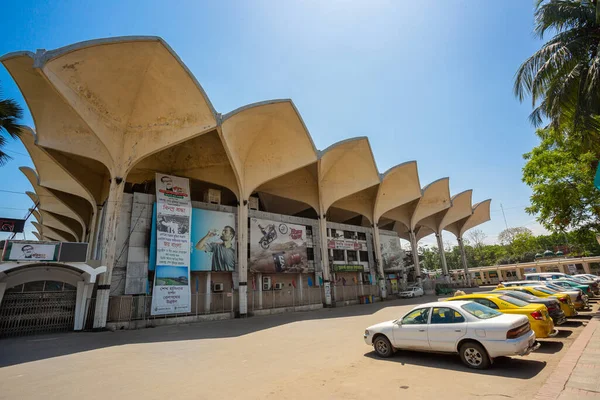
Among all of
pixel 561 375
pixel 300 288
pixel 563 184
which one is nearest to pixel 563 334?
pixel 561 375

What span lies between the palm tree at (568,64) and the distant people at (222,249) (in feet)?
68.4

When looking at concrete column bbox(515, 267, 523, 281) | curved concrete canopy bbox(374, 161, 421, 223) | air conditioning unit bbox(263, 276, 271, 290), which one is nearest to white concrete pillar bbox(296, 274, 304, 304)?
air conditioning unit bbox(263, 276, 271, 290)

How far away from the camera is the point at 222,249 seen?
23156 millimetres

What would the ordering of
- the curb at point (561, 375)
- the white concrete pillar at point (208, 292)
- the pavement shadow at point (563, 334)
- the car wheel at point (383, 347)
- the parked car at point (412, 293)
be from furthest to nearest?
the parked car at point (412, 293), the white concrete pillar at point (208, 292), the pavement shadow at point (563, 334), the car wheel at point (383, 347), the curb at point (561, 375)

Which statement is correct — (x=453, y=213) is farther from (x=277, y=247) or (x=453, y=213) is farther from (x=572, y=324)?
(x=572, y=324)

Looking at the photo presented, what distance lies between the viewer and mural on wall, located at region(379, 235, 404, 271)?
3825 centimetres

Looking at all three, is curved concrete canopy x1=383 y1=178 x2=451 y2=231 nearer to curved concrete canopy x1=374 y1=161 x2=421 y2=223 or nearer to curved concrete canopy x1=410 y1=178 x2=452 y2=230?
curved concrete canopy x1=410 y1=178 x2=452 y2=230

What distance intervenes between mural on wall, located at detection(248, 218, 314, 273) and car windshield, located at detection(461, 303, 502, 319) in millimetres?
19982

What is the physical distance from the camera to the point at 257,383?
5.68 meters

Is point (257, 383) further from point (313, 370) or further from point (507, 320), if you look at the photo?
point (507, 320)

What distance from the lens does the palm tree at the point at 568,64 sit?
1224 centimetres

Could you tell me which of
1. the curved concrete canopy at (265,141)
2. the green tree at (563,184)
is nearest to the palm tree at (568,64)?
the green tree at (563,184)

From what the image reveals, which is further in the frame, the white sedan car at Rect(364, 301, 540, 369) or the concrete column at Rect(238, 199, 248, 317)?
the concrete column at Rect(238, 199, 248, 317)

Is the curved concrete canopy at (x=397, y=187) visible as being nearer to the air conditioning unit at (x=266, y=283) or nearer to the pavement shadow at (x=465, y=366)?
the air conditioning unit at (x=266, y=283)
